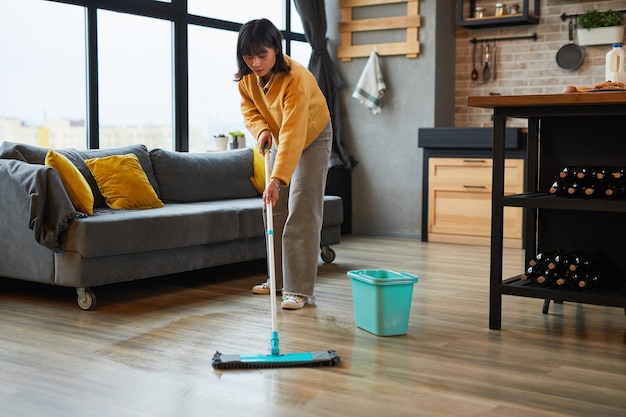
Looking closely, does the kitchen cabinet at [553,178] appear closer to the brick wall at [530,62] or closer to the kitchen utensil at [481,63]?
the brick wall at [530,62]

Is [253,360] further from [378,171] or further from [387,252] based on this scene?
[378,171]

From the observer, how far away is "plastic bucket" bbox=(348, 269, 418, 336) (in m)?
3.24

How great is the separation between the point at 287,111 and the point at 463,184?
2.94 m

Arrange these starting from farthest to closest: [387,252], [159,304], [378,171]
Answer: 1. [378,171]
2. [387,252]
3. [159,304]

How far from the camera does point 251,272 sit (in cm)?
493

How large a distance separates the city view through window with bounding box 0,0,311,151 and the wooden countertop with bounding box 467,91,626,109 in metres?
2.63

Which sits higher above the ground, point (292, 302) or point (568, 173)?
point (568, 173)

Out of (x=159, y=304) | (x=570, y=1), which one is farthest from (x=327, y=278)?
(x=570, y=1)

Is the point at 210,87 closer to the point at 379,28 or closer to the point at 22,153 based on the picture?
the point at 379,28

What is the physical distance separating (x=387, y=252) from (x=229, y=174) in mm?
1273

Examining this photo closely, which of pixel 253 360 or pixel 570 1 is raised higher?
pixel 570 1

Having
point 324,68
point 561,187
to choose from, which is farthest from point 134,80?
point 561,187

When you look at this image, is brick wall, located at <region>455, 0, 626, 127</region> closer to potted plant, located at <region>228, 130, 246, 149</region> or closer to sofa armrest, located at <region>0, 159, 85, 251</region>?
potted plant, located at <region>228, 130, 246, 149</region>

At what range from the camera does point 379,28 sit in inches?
262
